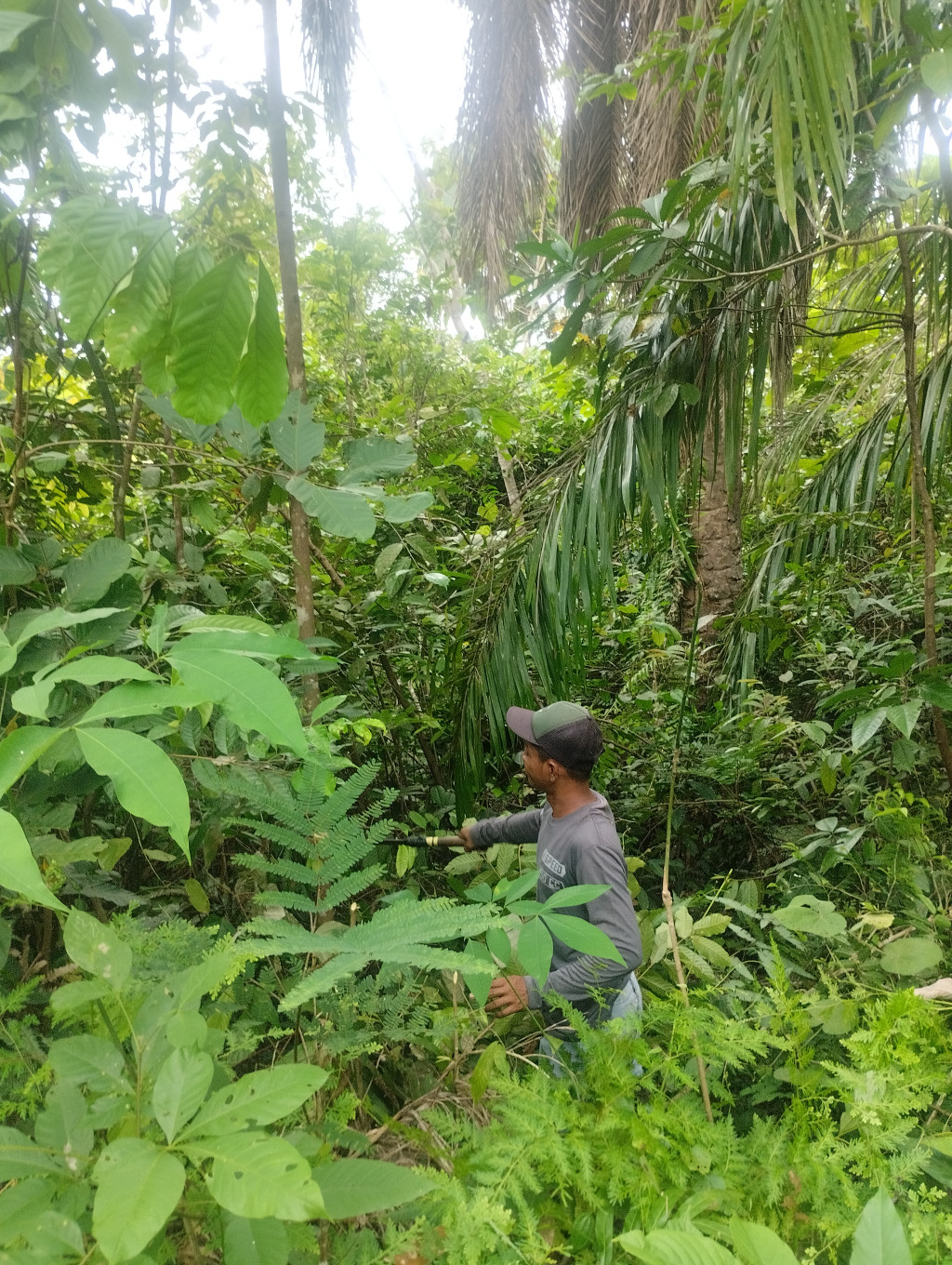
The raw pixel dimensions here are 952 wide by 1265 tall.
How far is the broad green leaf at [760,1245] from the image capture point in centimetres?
57

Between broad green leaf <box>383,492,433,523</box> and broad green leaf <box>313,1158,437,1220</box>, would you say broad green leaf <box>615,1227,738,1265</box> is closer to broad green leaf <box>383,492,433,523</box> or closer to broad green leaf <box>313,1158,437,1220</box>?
broad green leaf <box>313,1158,437,1220</box>

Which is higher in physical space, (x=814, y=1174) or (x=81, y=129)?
(x=81, y=129)

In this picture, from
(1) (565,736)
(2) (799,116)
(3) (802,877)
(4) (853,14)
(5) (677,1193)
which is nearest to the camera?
(5) (677,1193)

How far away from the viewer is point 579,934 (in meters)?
0.75

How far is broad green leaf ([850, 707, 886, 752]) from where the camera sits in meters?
1.67

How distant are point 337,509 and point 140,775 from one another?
575 mm

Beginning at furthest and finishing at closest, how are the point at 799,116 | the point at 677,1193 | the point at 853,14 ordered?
the point at 853,14
the point at 799,116
the point at 677,1193

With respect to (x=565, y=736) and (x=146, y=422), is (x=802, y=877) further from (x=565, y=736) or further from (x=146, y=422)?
(x=146, y=422)

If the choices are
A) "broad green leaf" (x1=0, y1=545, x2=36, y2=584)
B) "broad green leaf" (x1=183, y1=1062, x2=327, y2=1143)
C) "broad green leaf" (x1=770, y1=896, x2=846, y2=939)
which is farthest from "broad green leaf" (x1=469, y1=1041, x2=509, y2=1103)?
"broad green leaf" (x1=0, y1=545, x2=36, y2=584)

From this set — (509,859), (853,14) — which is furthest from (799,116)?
(509,859)

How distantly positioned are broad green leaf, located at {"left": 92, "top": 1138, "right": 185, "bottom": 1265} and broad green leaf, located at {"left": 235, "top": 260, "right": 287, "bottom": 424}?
711 millimetres

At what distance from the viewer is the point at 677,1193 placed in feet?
2.37

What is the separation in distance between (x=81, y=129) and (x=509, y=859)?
1.98 metres

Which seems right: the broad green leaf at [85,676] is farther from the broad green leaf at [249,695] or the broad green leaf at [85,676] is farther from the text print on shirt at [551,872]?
the text print on shirt at [551,872]
